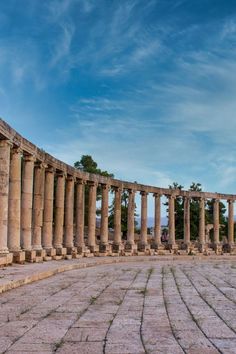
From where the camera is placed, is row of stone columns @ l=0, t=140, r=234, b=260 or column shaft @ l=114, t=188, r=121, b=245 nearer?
row of stone columns @ l=0, t=140, r=234, b=260

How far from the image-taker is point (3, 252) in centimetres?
2416

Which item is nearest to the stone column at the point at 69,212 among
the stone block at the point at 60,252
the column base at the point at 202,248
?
the stone block at the point at 60,252

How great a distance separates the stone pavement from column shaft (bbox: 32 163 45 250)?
1472 cm

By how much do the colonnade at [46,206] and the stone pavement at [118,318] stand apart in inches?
376

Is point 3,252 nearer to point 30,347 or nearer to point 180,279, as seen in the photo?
point 180,279

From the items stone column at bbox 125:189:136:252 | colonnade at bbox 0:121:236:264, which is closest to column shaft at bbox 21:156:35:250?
colonnade at bbox 0:121:236:264

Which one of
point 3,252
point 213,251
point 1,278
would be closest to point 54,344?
point 1,278

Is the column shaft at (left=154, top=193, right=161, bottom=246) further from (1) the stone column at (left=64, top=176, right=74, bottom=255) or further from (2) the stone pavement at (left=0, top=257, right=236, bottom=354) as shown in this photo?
(2) the stone pavement at (left=0, top=257, right=236, bottom=354)

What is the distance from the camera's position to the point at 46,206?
35.2m

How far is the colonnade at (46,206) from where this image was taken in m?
26.0

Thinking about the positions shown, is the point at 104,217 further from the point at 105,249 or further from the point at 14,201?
the point at 14,201

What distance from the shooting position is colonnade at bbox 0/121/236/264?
2601cm

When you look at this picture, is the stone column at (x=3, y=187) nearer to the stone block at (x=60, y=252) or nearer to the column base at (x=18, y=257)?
the column base at (x=18, y=257)

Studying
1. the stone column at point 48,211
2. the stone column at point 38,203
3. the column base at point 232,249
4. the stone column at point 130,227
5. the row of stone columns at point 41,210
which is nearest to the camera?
the row of stone columns at point 41,210
